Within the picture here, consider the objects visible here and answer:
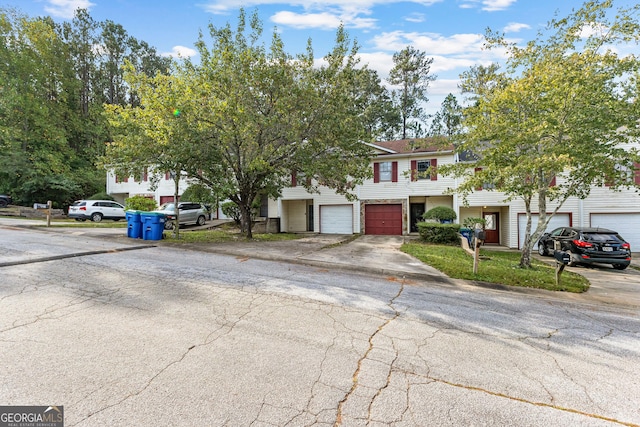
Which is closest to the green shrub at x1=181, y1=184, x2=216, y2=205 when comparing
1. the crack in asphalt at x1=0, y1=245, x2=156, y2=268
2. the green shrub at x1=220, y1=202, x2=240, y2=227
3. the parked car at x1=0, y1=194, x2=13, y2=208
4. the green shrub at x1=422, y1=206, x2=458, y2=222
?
the crack in asphalt at x1=0, y1=245, x2=156, y2=268

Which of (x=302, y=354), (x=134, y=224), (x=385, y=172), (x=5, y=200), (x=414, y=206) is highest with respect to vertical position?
(x=385, y=172)

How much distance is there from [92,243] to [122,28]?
3216 cm

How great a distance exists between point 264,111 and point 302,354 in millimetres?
10705

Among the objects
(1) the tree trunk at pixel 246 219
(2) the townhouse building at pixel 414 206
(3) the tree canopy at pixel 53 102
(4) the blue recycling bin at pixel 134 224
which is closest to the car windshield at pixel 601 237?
(2) the townhouse building at pixel 414 206

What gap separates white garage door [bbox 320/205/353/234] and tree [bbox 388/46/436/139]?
1563 cm

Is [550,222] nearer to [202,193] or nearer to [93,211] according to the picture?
[202,193]

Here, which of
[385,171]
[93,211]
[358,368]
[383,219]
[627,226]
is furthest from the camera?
[93,211]

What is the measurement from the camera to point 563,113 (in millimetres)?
7895

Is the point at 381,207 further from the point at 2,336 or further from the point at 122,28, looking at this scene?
the point at 122,28

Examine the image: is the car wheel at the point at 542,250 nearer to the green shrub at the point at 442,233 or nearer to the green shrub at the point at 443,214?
the green shrub at the point at 442,233

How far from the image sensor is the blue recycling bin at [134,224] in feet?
39.1

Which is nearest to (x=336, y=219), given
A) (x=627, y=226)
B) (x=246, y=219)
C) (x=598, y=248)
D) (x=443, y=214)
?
(x=443, y=214)

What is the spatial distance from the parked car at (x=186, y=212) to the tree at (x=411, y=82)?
2148cm

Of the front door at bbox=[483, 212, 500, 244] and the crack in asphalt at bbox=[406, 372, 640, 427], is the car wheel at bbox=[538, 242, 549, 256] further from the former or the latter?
the crack in asphalt at bbox=[406, 372, 640, 427]
